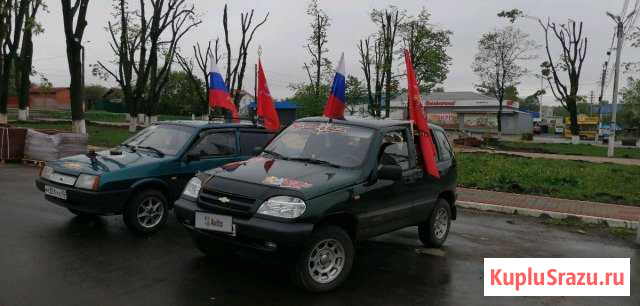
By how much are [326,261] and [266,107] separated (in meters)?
4.20

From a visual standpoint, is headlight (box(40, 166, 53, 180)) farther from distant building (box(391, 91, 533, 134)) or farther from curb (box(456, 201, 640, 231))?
distant building (box(391, 91, 533, 134))

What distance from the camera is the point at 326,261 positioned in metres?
4.85

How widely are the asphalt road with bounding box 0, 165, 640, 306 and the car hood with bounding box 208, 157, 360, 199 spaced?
100cm

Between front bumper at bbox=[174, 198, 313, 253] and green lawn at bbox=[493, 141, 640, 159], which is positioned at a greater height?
front bumper at bbox=[174, 198, 313, 253]

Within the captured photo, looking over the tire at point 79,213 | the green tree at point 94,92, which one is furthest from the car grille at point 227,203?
the green tree at point 94,92

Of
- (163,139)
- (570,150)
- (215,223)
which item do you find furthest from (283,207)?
(570,150)

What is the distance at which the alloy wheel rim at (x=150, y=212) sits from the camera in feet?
21.7

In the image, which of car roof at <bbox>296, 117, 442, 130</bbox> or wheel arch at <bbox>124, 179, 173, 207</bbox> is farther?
wheel arch at <bbox>124, 179, 173, 207</bbox>

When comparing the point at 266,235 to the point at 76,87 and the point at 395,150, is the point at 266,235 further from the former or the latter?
the point at 76,87

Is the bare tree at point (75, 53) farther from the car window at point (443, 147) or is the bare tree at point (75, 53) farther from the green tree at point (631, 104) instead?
the green tree at point (631, 104)

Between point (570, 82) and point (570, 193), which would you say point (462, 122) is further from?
point (570, 193)

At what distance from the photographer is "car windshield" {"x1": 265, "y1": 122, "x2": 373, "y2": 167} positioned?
5.49 metres

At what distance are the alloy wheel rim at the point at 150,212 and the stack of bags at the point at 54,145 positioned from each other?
26.4 feet

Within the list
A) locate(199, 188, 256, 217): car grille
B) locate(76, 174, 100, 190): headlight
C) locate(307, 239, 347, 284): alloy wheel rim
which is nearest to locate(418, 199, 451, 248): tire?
locate(307, 239, 347, 284): alloy wheel rim
